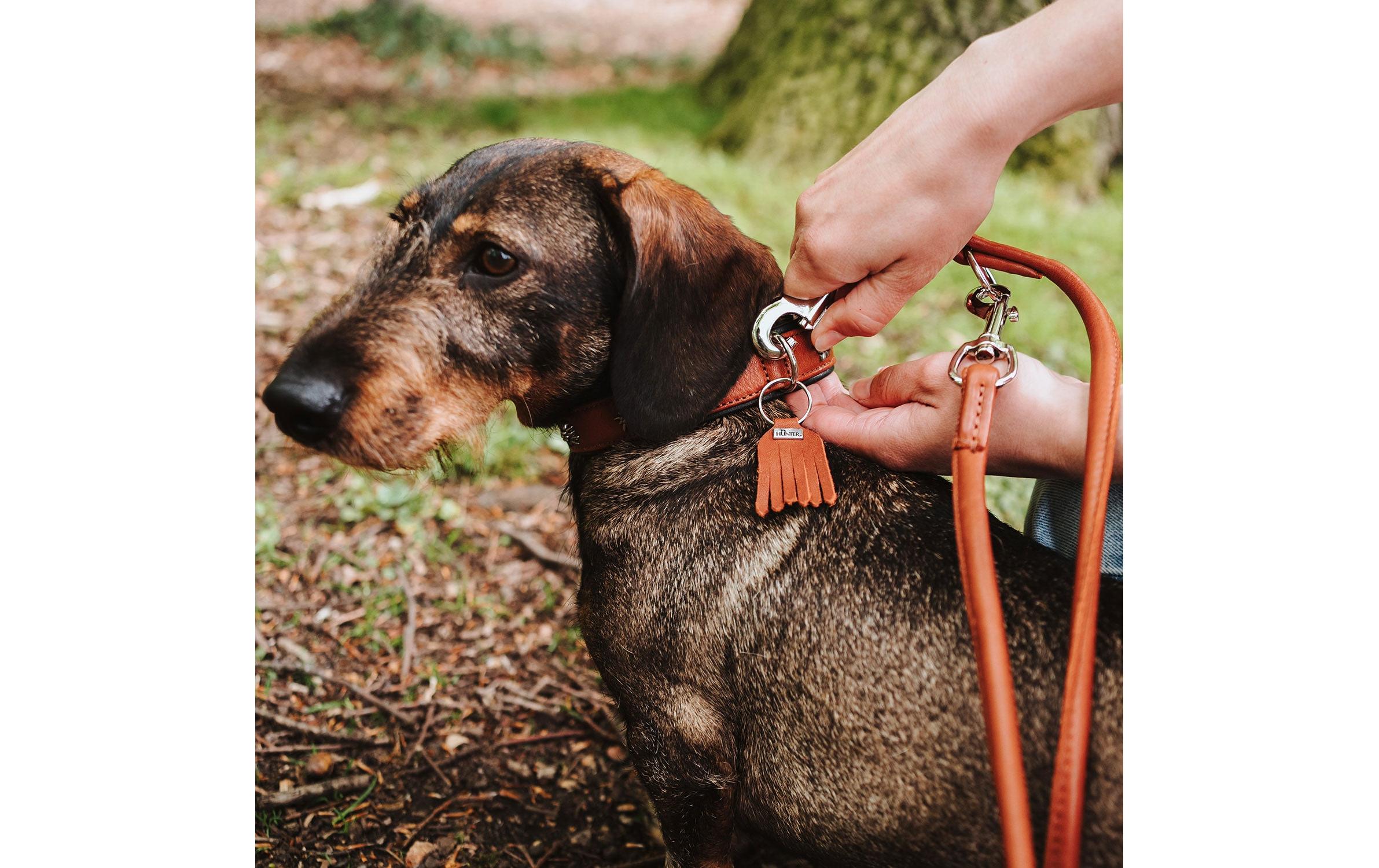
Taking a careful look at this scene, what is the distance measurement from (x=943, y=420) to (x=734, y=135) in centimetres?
640

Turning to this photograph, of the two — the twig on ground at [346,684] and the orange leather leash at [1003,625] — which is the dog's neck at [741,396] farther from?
the twig on ground at [346,684]

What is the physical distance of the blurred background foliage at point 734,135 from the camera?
18.9ft

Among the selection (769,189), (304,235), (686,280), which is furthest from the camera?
(769,189)

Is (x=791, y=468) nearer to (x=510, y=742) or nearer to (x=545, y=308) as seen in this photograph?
(x=545, y=308)

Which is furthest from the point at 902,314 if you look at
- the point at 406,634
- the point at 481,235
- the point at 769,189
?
the point at 481,235

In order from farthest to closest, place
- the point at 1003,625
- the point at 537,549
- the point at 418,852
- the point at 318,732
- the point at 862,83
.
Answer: the point at 862,83 → the point at 537,549 → the point at 318,732 → the point at 418,852 → the point at 1003,625

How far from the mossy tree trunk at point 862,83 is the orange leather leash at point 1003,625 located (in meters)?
5.79

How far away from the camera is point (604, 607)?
7.82 feet

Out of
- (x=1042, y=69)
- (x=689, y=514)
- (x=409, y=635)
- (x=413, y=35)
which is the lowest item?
(x=409, y=635)

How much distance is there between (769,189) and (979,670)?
19.5ft

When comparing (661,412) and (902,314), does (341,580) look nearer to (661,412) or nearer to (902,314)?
(661,412)

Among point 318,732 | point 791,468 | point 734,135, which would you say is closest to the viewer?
point 791,468

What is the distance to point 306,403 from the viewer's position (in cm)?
212

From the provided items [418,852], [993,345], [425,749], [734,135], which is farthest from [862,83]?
[418,852]
